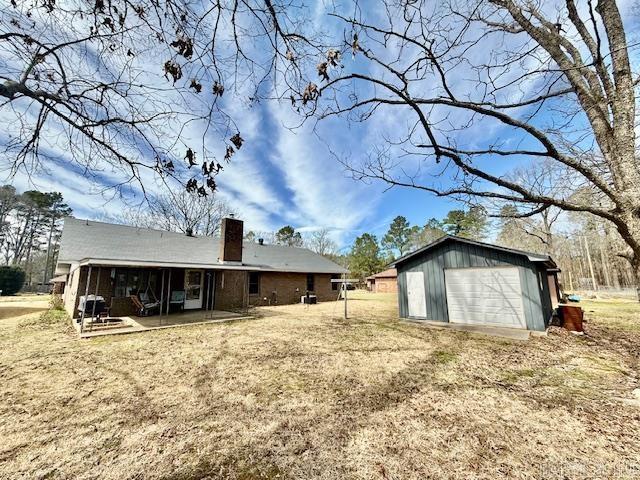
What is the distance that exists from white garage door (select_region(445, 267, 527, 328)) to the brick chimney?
37.6ft

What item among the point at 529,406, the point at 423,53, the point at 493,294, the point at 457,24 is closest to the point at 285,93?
the point at 423,53

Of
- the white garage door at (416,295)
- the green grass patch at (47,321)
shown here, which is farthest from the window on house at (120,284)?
the white garage door at (416,295)

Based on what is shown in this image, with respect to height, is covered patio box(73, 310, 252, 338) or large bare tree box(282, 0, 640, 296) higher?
large bare tree box(282, 0, 640, 296)

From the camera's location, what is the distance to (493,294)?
33.1ft

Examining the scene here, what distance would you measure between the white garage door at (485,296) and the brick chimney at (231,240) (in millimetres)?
11463

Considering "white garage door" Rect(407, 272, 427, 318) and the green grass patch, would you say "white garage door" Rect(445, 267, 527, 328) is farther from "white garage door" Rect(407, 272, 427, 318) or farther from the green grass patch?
the green grass patch

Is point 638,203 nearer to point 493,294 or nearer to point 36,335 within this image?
point 493,294

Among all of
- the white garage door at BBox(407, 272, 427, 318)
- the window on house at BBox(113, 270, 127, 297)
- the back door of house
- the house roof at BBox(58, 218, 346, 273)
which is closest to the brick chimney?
the house roof at BBox(58, 218, 346, 273)

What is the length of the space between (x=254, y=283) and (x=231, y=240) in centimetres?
336

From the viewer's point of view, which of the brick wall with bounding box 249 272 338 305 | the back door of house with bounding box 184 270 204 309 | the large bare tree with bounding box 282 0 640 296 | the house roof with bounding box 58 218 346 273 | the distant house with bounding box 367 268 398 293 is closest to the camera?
the large bare tree with bounding box 282 0 640 296

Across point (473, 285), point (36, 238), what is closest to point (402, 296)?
point (473, 285)

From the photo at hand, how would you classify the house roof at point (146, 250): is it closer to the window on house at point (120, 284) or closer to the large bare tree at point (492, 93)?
the window on house at point (120, 284)

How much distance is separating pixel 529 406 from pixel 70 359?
9367 millimetres

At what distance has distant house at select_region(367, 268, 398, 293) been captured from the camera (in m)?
34.6
